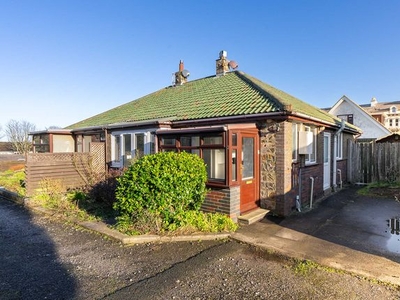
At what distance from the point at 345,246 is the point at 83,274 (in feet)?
16.7

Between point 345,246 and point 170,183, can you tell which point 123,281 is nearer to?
point 170,183

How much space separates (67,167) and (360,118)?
111ft

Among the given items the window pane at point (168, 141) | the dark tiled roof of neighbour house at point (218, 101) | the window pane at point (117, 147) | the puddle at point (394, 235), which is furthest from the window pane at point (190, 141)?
the puddle at point (394, 235)

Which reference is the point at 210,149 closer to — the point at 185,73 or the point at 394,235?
the point at 394,235

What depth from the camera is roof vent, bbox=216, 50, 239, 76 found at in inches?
544

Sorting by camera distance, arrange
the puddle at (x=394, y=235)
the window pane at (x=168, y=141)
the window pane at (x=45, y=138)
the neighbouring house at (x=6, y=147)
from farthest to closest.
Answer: the neighbouring house at (x=6, y=147), the window pane at (x=45, y=138), the window pane at (x=168, y=141), the puddle at (x=394, y=235)

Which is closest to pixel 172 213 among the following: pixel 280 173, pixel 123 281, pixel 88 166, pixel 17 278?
pixel 123 281

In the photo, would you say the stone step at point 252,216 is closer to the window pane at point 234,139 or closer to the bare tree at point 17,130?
the window pane at point 234,139

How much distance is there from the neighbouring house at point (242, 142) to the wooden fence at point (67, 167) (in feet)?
1.86

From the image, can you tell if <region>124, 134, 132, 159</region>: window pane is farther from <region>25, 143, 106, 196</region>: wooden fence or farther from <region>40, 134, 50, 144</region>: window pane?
<region>40, 134, 50, 144</region>: window pane

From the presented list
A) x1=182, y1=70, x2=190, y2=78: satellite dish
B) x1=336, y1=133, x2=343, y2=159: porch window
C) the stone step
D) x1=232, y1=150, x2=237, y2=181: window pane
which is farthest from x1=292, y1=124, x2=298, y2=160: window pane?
x1=182, y1=70, x2=190, y2=78: satellite dish

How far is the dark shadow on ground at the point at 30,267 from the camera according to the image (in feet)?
12.1

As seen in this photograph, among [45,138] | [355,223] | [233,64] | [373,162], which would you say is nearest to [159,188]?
[355,223]

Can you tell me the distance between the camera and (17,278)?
160 inches
